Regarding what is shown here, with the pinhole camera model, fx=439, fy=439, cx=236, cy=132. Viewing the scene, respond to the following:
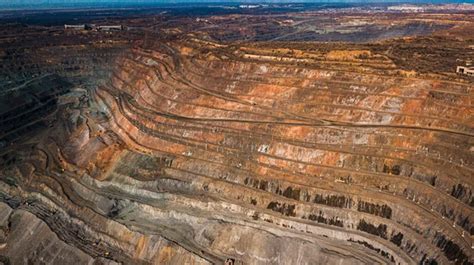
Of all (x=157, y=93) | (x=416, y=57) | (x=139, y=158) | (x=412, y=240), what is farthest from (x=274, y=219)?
(x=416, y=57)

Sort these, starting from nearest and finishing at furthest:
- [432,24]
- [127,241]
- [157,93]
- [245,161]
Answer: [127,241], [245,161], [157,93], [432,24]

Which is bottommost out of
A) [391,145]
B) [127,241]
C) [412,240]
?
[127,241]

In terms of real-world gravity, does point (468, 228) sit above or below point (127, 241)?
above

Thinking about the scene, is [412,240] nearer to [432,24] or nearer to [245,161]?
[245,161]

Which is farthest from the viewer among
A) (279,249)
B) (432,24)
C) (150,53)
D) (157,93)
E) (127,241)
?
(432,24)

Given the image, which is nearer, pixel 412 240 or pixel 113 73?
pixel 412 240

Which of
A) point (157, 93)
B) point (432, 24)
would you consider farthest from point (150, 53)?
point (432, 24)

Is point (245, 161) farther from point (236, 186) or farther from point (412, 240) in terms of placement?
point (412, 240)
